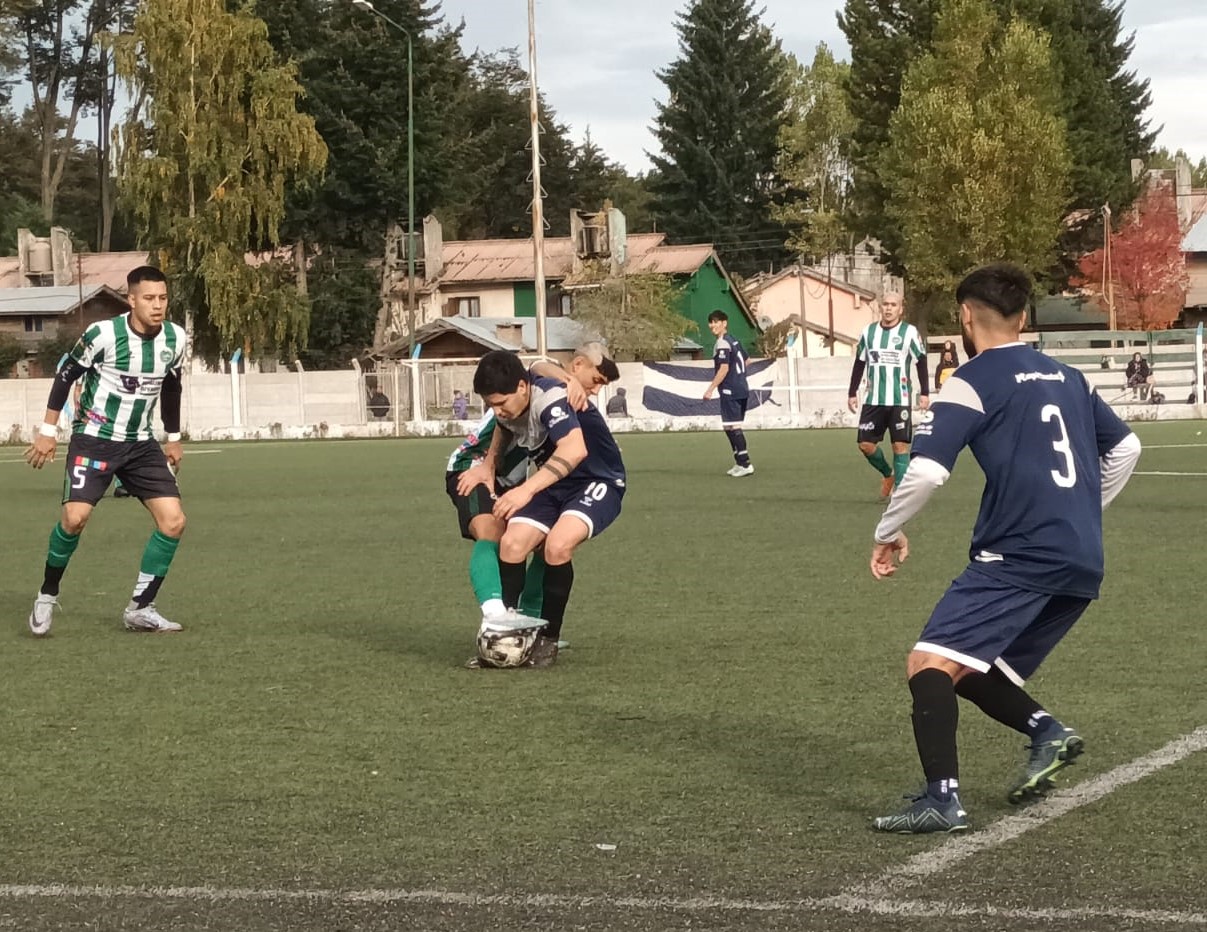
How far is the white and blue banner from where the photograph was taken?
40.7 meters

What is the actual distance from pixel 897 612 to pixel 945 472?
4896 mm

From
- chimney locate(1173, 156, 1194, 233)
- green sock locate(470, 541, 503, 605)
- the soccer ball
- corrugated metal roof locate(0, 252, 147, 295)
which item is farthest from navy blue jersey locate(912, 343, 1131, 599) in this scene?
chimney locate(1173, 156, 1194, 233)

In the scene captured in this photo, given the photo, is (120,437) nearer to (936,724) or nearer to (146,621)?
(146,621)

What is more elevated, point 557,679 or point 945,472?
point 945,472

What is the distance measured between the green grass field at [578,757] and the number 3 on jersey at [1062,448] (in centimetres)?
96

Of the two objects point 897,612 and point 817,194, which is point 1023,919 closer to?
point 897,612

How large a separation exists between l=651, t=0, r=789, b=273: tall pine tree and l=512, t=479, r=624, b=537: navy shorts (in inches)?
3007

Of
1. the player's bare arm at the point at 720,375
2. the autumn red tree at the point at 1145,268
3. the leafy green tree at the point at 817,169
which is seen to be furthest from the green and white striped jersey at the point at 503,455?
the leafy green tree at the point at 817,169

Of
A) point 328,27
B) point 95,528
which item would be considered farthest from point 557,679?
point 328,27

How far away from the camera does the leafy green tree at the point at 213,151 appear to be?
51.0 m

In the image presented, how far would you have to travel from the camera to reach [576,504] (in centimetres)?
840

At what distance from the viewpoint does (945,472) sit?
4984 mm

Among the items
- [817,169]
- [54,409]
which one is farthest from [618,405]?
[817,169]

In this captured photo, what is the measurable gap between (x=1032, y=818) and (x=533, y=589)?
3917 mm
